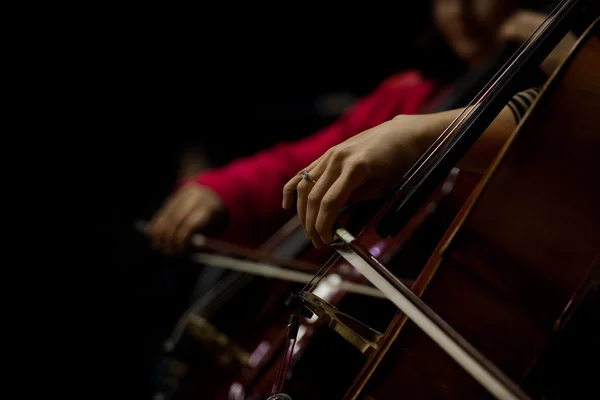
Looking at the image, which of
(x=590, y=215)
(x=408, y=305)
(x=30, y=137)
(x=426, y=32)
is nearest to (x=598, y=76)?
(x=590, y=215)

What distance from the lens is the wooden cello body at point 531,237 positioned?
359mm

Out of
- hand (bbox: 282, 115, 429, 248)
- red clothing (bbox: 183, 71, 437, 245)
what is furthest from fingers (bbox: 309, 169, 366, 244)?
red clothing (bbox: 183, 71, 437, 245)

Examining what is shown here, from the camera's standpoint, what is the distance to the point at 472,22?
3.15 feet

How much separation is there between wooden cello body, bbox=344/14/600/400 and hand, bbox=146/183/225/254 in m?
0.53

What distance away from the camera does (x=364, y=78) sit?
1.63 meters

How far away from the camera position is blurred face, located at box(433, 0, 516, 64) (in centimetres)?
94

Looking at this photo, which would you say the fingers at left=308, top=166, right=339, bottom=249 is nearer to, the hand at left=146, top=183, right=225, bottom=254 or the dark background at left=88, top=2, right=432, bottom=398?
the hand at left=146, top=183, right=225, bottom=254

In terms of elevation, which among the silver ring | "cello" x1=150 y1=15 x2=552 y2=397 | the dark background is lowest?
"cello" x1=150 y1=15 x2=552 y2=397

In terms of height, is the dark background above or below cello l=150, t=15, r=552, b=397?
above

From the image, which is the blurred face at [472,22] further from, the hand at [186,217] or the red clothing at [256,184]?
the hand at [186,217]

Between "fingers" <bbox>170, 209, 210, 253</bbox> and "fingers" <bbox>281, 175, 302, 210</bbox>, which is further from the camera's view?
"fingers" <bbox>170, 209, 210, 253</bbox>

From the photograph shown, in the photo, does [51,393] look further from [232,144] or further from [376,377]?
[376,377]

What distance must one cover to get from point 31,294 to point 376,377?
1236mm

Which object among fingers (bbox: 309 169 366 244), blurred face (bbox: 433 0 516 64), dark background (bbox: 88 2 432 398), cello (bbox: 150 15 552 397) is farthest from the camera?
dark background (bbox: 88 2 432 398)
